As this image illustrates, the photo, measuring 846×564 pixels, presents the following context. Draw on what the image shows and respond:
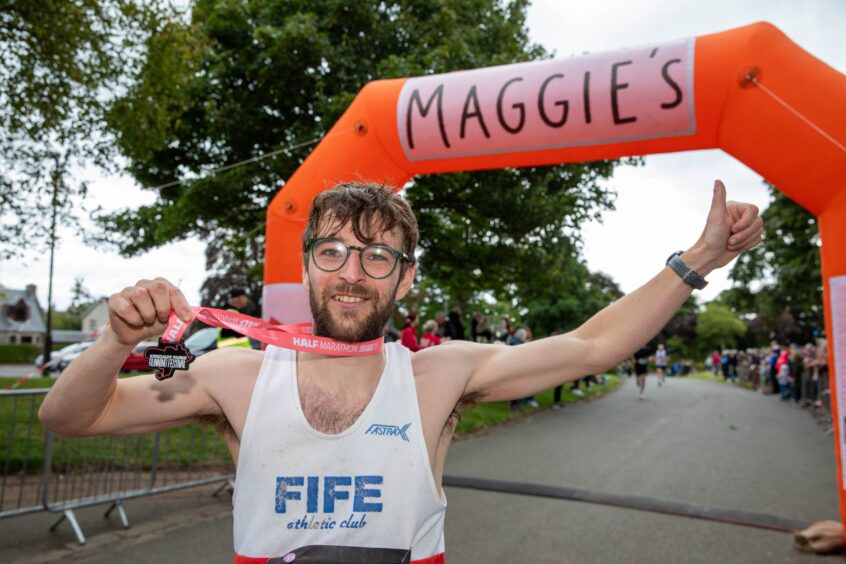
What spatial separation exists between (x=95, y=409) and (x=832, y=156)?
178 inches

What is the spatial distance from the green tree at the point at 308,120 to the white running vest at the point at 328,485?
7959 mm

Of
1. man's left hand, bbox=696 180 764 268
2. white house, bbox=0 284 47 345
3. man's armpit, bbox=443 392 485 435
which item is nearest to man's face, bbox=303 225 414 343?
man's armpit, bbox=443 392 485 435

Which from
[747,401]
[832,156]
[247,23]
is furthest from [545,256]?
[747,401]

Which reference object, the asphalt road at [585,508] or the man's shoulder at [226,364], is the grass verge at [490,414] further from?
the man's shoulder at [226,364]

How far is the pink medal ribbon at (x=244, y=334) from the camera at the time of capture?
1.62 meters

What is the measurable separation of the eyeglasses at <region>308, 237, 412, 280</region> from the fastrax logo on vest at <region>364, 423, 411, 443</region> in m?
0.46

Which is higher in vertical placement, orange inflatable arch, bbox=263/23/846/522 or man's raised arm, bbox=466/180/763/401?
orange inflatable arch, bbox=263/23/846/522

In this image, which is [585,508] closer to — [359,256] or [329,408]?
[329,408]

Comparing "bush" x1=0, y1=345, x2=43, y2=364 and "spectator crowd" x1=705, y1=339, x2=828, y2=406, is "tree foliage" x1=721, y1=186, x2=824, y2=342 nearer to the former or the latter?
"spectator crowd" x1=705, y1=339, x2=828, y2=406

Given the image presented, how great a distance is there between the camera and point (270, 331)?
1.83 m

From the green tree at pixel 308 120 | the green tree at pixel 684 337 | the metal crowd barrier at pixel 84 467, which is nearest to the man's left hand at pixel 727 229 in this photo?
the metal crowd barrier at pixel 84 467

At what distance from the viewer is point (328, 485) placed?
71.0 inches

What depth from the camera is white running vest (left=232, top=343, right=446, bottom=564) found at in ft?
5.85

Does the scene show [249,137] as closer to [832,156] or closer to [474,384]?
[832,156]
